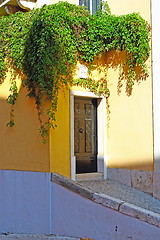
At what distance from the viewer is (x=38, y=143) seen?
7.13 meters

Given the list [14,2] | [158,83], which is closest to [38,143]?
[158,83]

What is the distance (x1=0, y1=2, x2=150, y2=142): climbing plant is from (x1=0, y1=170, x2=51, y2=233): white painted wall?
41.0 inches

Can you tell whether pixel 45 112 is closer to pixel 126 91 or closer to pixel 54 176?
pixel 54 176

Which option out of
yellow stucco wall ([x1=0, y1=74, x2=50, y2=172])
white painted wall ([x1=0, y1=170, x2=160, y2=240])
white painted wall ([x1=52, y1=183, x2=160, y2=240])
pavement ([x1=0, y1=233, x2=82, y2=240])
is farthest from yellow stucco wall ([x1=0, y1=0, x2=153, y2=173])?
pavement ([x1=0, y1=233, x2=82, y2=240])

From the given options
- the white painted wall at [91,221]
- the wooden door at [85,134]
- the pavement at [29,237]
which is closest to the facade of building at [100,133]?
the wooden door at [85,134]

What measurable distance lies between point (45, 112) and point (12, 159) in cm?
154

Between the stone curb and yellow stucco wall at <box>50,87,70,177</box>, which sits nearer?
the stone curb

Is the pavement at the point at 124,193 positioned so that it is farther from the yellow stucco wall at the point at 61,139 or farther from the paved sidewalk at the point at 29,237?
the paved sidewalk at the point at 29,237

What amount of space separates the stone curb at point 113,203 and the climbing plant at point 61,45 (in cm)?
107

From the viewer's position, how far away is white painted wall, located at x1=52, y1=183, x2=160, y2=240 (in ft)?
16.6

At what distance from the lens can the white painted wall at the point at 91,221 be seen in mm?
5055

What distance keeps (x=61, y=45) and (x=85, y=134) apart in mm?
2306

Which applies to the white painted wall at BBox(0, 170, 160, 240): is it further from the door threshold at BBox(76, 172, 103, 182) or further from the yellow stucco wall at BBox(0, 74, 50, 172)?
the door threshold at BBox(76, 172, 103, 182)

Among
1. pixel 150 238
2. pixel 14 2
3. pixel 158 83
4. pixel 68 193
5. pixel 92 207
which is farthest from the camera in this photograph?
pixel 14 2
